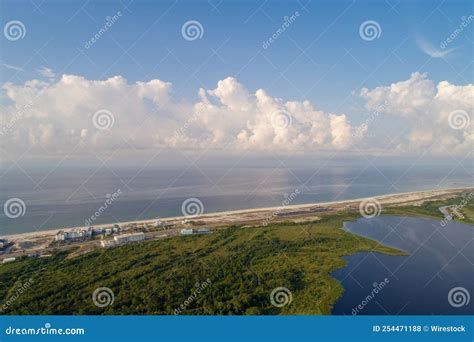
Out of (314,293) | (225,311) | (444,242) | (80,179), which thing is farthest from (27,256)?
(444,242)

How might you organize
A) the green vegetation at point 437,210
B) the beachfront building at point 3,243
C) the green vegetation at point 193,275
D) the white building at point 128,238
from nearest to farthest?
the green vegetation at point 193,275, the beachfront building at point 3,243, the white building at point 128,238, the green vegetation at point 437,210

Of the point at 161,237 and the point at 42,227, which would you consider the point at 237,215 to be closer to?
the point at 161,237

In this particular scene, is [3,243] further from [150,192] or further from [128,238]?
[150,192]

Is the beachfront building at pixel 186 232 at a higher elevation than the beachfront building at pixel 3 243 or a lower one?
lower

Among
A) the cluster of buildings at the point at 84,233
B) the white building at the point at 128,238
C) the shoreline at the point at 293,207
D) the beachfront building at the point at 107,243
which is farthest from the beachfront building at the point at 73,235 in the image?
the white building at the point at 128,238

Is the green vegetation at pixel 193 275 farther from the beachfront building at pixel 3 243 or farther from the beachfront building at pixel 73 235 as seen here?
the beachfront building at pixel 3 243

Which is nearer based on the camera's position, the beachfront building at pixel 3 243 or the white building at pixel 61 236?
the beachfront building at pixel 3 243
